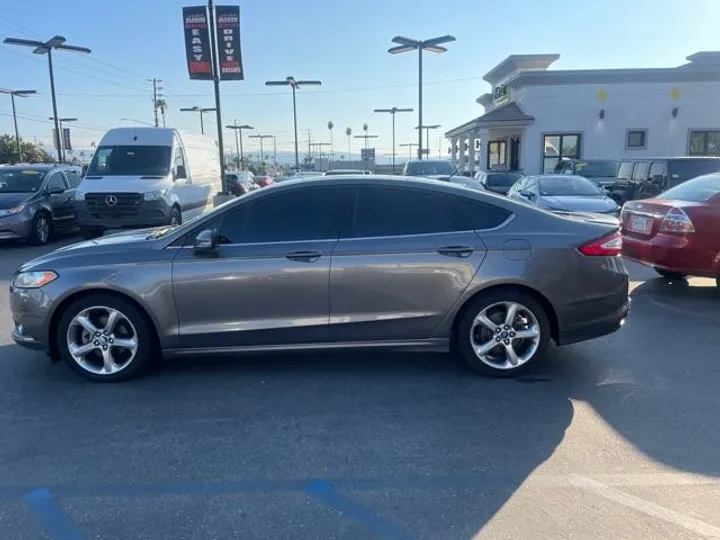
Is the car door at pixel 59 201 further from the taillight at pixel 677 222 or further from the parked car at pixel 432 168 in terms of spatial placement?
the taillight at pixel 677 222

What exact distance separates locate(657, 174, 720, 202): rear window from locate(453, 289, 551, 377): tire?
369cm

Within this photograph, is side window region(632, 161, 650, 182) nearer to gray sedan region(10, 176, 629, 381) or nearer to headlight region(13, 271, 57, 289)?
gray sedan region(10, 176, 629, 381)

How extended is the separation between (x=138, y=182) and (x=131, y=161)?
3.08ft

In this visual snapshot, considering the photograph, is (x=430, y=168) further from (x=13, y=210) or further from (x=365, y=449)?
(x=365, y=449)

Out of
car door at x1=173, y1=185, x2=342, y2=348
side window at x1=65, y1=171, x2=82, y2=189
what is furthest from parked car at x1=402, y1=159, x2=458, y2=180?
car door at x1=173, y1=185, x2=342, y2=348

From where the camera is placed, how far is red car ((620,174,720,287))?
663 cm

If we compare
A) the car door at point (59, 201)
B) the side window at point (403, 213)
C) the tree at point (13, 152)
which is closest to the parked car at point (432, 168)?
the car door at point (59, 201)

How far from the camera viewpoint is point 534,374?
4.68 m

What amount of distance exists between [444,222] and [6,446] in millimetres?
3358

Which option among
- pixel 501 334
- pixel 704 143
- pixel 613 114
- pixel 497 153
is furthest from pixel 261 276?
pixel 497 153

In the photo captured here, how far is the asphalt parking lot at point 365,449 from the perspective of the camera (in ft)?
9.30

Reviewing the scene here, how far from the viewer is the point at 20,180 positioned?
13.2 meters

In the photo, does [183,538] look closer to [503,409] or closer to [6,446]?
[6,446]

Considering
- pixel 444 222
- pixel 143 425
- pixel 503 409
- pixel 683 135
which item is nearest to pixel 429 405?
pixel 503 409
